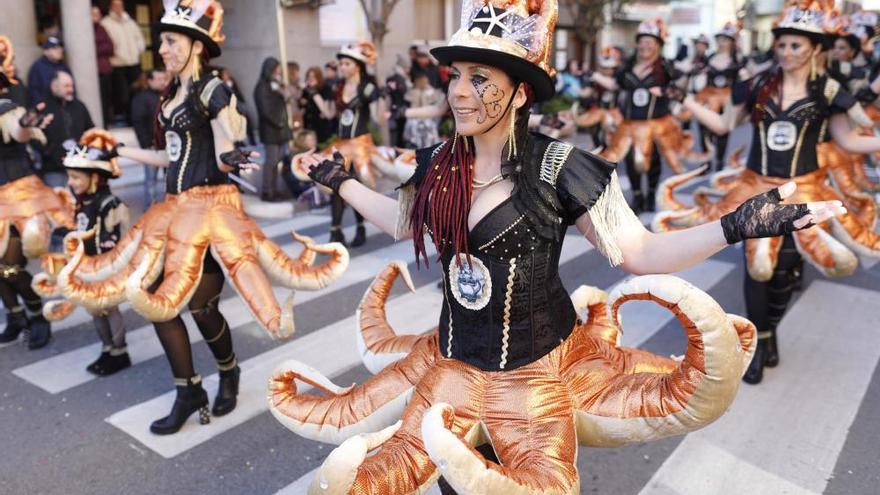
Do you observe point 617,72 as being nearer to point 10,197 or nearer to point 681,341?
point 681,341

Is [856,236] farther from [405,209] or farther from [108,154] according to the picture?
[108,154]

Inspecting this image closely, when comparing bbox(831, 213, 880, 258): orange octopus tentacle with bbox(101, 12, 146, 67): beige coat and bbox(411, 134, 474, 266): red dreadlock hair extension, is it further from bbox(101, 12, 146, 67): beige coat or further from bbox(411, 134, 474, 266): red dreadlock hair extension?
bbox(101, 12, 146, 67): beige coat

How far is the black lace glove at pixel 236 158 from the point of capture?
138 inches

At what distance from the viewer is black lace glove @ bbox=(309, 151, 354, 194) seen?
263cm

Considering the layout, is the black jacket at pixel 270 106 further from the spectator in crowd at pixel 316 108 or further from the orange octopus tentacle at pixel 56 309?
the orange octopus tentacle at pixel 56 309

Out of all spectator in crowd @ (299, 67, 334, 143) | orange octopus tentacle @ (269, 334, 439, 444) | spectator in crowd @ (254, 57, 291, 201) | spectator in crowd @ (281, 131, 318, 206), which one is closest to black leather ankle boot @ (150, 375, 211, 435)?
orange octopus tentacle @ (269, 334, 439, 444)

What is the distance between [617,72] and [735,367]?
7579 mm

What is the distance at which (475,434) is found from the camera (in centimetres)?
215

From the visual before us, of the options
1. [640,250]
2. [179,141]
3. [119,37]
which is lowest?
[640,250]

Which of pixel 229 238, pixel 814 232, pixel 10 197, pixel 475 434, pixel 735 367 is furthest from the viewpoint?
pixel 10 197

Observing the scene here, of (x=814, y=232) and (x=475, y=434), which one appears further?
(x=814, y=232)

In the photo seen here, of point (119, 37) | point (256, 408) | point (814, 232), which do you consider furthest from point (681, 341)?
point (119, 37)

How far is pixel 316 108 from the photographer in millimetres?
11062

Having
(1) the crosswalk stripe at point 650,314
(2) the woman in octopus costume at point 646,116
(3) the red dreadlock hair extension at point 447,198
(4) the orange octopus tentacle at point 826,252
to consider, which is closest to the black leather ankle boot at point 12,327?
(1) the crosswalk stripe at point 650,314
